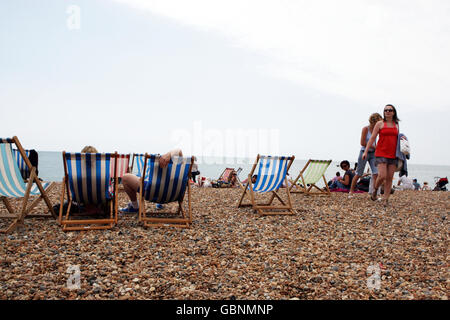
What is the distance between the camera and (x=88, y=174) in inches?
143

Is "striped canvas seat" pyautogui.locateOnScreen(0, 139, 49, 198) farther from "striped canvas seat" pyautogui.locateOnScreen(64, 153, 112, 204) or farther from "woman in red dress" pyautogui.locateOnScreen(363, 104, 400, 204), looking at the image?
"woman in red dress" pyautogui.locateOnScreen(363, 104, 400, 204)

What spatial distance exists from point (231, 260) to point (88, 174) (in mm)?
1944

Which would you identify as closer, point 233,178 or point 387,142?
point 387,142

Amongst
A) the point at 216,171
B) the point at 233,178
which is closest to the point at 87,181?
the point at 233,178

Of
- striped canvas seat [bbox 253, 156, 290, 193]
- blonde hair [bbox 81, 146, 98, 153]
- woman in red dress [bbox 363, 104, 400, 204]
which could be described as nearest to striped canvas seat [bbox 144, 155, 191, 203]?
blonde hair [bbox 81, 146, 98, 153]

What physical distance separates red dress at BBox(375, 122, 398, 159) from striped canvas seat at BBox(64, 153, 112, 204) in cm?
477

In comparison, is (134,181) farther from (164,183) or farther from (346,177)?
(346,177)

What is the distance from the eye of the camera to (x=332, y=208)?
18.7 feet

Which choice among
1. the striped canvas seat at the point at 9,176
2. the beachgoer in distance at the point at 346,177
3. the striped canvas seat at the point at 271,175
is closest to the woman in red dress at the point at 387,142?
the striped canvas seat at the point at 271,175

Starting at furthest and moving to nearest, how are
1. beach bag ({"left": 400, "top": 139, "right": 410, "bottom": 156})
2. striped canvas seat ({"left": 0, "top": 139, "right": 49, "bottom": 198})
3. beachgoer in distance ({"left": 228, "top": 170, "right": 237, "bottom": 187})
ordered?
1. beachgoer in distance ({"left": 228, "top": 170, "right": 237, "bottom": 187})
2. beach bag ({"left": 400, "top": 139, "right": 410, "bottom": 156})
3. striped canvas seat ({"left": 0, "top": 139, "right": 49, "bottom": 198})

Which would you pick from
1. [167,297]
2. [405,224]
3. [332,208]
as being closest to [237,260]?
[167,297]

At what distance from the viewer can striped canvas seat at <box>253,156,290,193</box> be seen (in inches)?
204
